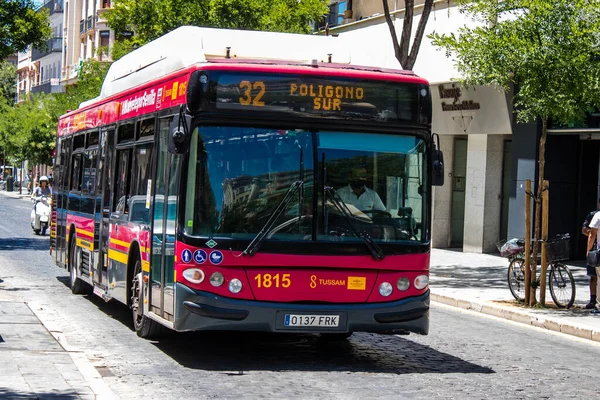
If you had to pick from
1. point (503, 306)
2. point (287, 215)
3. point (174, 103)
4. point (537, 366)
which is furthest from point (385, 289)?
point (503, 306)

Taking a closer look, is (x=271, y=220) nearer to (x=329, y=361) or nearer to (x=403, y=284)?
(x=403, y=284)

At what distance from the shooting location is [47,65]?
98.6 m

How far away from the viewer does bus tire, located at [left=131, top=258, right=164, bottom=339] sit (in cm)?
1155

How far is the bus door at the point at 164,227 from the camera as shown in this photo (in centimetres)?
1027

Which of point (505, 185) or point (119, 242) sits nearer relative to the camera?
point (119, 242)

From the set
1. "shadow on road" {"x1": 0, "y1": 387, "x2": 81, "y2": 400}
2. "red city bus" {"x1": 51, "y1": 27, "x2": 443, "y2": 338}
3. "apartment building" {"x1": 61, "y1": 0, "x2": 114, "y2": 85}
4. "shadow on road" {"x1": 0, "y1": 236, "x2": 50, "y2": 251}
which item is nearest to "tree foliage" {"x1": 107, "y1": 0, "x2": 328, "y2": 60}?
"shadow on road" {"x1": 0, "y1": 236, "x2": 50, "y2": 251}

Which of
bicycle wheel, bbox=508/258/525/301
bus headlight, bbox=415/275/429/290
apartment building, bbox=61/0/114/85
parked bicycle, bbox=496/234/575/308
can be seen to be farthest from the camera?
apartment building, bbox=61/0/114/85

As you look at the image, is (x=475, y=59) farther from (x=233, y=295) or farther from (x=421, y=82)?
(x=233, y=295)

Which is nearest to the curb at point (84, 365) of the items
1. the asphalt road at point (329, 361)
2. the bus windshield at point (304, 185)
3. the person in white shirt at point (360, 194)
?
the asphalt road at point (329, 361)

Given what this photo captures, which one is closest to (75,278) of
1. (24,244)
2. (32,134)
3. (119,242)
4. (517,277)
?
(119,242)

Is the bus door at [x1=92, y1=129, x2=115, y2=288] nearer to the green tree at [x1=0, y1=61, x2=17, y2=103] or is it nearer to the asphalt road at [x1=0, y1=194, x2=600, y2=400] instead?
the asphalt road at [x1=0, y1=194, x2=600, y2=400]

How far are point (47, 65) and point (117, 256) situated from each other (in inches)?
3493

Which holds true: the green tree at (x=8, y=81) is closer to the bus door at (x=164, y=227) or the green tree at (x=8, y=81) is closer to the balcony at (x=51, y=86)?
the balcony at (x=51, y=86)

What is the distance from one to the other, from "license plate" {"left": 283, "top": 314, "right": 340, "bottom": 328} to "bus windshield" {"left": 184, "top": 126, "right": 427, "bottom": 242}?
69 cm
